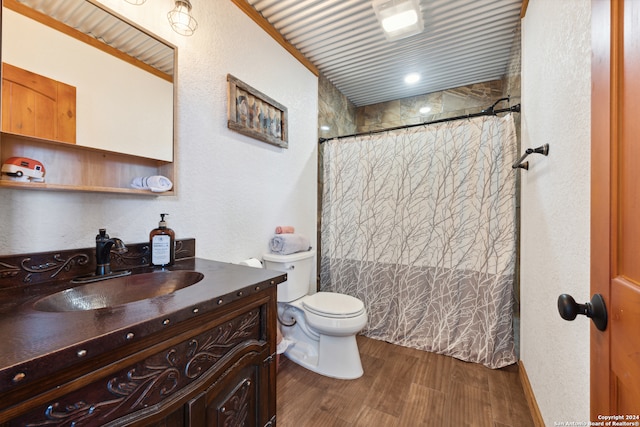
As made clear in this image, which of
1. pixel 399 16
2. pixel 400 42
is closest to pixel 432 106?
pixel 400 42

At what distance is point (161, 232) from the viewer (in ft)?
3.84

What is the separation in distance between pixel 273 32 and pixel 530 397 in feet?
9.39

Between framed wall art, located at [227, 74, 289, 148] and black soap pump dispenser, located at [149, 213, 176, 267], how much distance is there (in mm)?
759

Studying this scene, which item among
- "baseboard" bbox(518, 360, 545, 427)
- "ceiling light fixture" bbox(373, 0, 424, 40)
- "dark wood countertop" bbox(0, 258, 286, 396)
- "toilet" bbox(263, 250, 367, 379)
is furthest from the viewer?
"toilet" bbox(263, 250, 367, 379)

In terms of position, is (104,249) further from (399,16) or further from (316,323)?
(399,16)

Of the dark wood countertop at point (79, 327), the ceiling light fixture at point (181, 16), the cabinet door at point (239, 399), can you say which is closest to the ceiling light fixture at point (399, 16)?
the ceiling light fixture at point (181, 16)

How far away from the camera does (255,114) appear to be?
179cm

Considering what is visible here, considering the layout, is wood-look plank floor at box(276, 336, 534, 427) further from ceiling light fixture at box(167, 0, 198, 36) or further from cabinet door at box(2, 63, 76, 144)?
ceiling light fixture at box(167, 0, 198, 36)

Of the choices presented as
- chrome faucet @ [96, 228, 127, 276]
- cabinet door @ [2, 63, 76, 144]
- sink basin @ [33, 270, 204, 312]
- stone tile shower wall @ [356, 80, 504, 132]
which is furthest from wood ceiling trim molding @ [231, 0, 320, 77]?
sink basin @ [33, 270, 204, 312]

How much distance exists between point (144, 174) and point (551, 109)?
6.03 ft

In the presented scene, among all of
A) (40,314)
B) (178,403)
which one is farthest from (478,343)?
(40,314)

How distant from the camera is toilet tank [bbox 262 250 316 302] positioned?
5.98 ft

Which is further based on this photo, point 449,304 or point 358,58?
point 358,58

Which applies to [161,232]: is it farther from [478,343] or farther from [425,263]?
[478,343]
